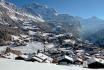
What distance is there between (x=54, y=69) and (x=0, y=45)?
18167cm

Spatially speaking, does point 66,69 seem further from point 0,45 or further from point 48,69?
point 0,45

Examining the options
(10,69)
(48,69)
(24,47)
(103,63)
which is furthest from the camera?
(24,47)

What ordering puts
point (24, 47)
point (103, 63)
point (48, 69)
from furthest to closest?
point (24, 47), point (103, 63), point (48, 69)

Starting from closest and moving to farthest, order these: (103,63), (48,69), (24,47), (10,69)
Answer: (10,69) → (48,69) → (103,63) → (24,47)

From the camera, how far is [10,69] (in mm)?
21219

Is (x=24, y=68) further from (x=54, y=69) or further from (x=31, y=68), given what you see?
(x=54, y=69)

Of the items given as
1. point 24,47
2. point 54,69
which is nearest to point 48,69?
point 54,69

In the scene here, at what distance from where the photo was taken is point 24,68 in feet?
72.7

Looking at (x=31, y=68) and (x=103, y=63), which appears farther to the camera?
(x=103, y=63)

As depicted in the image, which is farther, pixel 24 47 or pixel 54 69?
pixel 24 47

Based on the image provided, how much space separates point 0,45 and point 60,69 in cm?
18174

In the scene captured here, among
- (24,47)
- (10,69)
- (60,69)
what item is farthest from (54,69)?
(24,47)

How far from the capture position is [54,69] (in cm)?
2288

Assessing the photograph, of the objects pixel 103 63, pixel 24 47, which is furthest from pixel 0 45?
pixel 103 63
